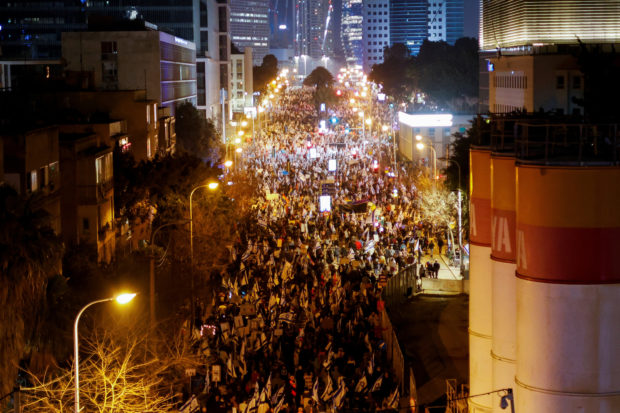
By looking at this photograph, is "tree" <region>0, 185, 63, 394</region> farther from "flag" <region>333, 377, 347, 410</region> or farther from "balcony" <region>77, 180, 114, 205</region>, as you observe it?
"balcony" <region>77, 180, 114, 205</region>

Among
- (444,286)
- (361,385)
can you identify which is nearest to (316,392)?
(361,385)

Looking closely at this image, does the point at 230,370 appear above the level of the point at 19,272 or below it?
below

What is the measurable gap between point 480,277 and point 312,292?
14.8 m

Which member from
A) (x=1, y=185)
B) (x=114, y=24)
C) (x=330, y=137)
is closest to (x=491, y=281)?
(x=1, y=185)

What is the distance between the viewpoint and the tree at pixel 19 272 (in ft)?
66.0

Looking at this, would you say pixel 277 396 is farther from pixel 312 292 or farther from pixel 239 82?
pixel 239 82

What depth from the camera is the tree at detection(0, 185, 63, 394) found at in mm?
20109

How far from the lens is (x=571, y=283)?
13078 millimetres

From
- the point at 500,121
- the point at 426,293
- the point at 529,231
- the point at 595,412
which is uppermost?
the point at 500,121

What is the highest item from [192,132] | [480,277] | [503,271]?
[192,132]

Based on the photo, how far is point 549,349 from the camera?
13344 mm

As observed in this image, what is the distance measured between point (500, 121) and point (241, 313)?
44.1 ft

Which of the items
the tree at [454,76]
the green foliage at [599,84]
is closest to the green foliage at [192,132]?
the green foliage at [599,84]

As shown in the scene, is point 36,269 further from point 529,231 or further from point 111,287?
point 529,231
